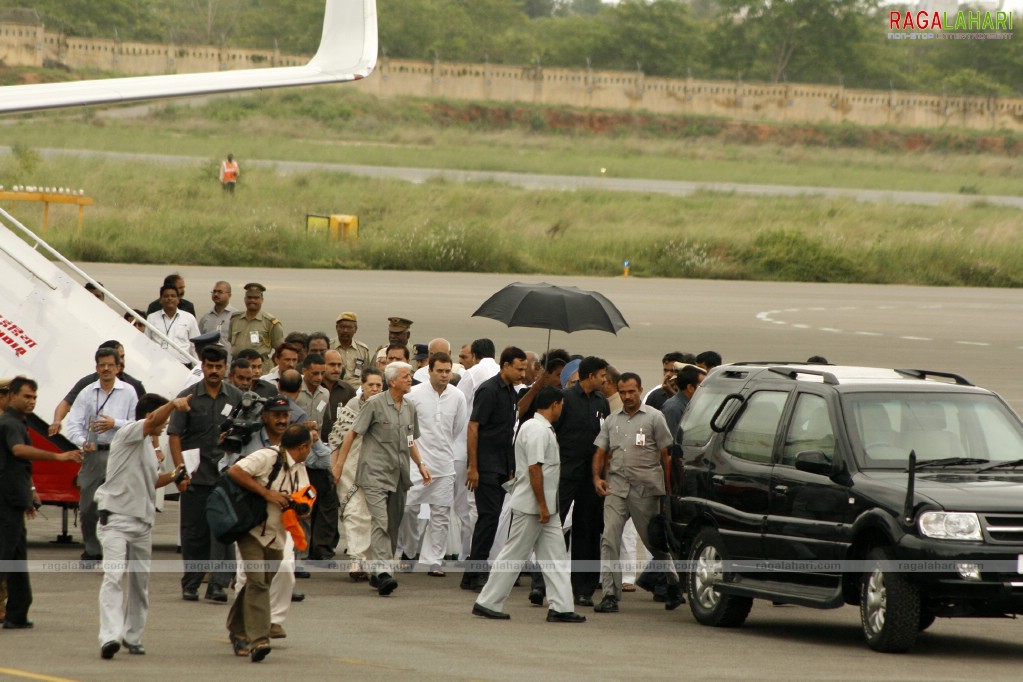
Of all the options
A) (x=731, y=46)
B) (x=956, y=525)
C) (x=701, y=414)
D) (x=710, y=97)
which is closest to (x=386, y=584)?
(x=701, y=414)

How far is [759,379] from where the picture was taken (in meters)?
11.5

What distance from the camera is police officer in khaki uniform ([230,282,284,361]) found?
17344mm

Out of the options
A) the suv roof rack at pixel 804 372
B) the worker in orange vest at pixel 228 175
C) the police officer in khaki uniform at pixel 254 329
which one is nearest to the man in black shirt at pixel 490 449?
the suv roof rack at pixel 804 372

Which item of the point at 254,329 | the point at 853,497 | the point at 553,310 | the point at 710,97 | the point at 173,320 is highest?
the point at 710,97

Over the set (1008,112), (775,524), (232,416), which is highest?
(1008,112)

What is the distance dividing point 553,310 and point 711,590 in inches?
Result: 162

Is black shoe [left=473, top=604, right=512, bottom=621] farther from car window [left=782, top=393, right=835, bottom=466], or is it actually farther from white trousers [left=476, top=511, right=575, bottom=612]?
car window [left=782, top=393, right=835, bottom=466]

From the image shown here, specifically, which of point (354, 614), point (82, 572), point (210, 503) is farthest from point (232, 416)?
point (82, 572)

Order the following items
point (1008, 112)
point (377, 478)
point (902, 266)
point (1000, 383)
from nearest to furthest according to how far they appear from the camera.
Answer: point (377, 478) → point (1000, 383) → point (902, 266) → point (1008, 112)

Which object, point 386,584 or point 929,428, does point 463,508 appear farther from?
point 929,428

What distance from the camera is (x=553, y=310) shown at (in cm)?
1475

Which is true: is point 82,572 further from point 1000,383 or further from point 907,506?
point 1000,383

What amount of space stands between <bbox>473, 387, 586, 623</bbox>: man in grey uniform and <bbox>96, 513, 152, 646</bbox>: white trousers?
2578 millimetres

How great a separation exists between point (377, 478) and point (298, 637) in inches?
92.2
